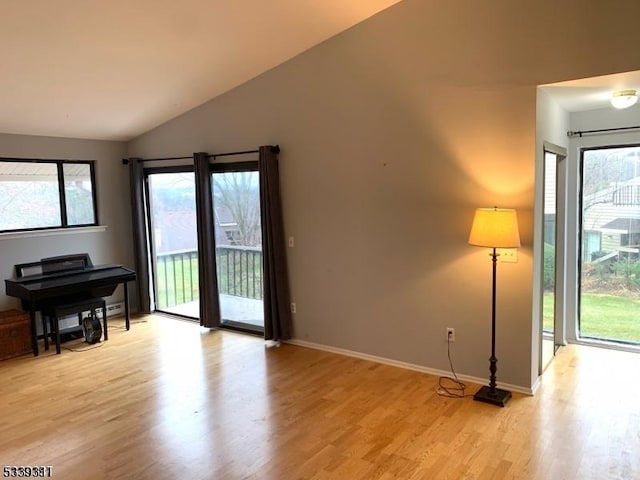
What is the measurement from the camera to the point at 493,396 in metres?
3.60

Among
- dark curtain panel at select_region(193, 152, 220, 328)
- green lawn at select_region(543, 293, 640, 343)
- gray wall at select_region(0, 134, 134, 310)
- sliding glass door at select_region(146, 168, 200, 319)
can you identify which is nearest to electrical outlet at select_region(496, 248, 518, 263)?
green lawn at select_region(543, 293, 640, 343)

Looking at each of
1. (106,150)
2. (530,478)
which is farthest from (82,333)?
(530,478)

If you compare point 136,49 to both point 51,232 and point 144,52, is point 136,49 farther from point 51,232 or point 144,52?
point 51,232

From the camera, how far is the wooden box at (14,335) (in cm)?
471

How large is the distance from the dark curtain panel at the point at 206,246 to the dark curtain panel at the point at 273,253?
802mm

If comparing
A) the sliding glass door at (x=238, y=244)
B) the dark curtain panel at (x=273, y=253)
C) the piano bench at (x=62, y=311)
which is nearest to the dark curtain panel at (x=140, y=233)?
the piano bench at (x=62, y=311)

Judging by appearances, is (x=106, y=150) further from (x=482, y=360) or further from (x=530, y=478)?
(x=530, y=478)

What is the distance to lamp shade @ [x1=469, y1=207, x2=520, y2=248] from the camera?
11.0ft

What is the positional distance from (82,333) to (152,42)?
10.8 feet

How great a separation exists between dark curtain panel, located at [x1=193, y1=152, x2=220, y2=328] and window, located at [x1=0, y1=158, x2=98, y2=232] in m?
1.54

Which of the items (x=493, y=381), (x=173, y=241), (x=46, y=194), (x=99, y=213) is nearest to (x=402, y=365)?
(x=493, y=381)

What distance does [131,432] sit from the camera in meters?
3.26

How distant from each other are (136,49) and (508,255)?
3340mm

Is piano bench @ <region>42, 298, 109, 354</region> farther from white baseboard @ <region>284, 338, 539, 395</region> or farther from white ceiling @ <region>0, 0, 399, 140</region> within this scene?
white baseboard @ <region>284, 338, 539, 395</region>
